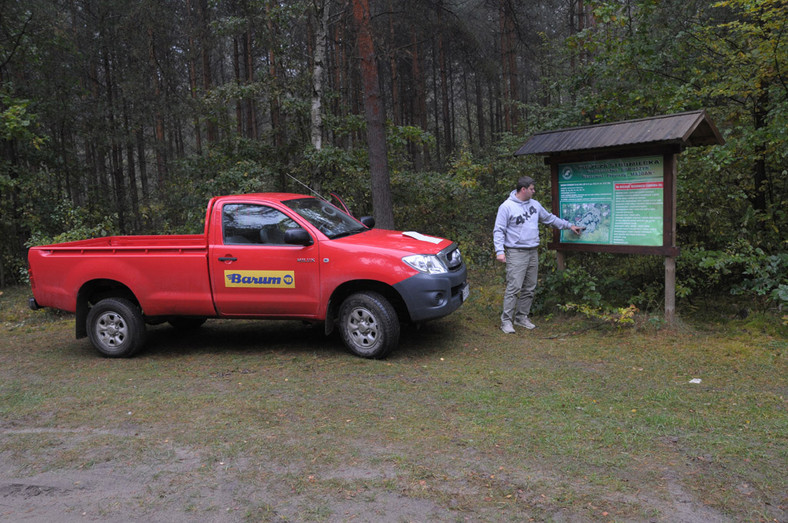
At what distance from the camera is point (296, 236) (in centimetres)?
659

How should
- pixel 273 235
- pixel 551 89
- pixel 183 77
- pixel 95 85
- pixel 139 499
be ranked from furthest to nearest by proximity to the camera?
pixel 183 77, pixel 95 85, pixel 551 89, pixel 273 235, pixel 139 499

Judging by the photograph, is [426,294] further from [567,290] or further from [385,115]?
[385,115]

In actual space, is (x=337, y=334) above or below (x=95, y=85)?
below

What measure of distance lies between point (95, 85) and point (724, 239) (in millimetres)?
22510

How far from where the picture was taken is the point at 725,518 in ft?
10.5

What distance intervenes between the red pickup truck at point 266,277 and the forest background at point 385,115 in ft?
8.91

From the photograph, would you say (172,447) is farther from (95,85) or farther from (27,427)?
(95,85)

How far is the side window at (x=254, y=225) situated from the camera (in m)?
6.96

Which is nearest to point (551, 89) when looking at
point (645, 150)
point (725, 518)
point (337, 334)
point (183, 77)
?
point (645, 150)

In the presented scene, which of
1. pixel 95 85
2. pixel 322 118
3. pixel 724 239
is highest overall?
pixel 95 85

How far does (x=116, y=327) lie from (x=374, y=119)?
19.6ft

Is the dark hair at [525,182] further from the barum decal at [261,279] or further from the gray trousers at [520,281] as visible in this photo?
the barum decal at [261,279]

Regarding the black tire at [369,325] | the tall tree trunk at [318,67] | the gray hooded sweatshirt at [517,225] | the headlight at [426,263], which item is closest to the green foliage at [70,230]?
the tall tree trunk at [318,67]

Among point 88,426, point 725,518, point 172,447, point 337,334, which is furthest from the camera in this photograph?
point 337,334
